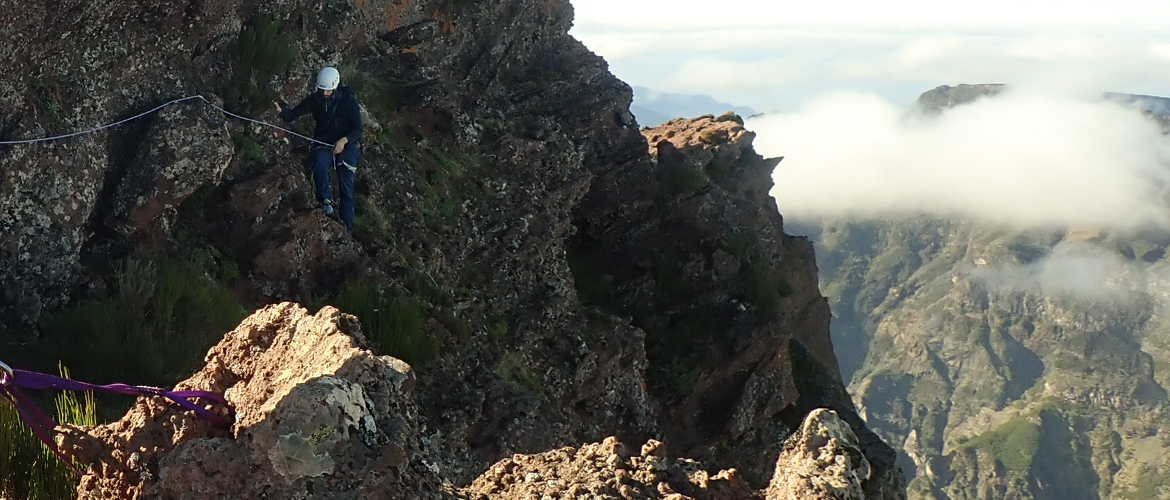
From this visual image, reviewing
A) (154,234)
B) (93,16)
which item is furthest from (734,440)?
(93,16)

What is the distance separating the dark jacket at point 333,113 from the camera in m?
13.9

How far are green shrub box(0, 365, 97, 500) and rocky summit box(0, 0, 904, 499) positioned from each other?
14.2 inches

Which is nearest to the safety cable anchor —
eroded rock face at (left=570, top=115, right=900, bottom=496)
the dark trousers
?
the dark trousers

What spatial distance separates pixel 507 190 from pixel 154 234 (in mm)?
8403

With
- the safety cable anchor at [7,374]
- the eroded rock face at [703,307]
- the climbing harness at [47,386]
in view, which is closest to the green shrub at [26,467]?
the climbing harness at [47,386]

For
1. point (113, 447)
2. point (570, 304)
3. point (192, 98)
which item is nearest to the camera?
point (113, 447)

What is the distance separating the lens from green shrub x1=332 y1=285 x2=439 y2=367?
12586 millimetres

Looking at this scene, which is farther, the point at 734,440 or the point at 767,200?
the point at 767,200

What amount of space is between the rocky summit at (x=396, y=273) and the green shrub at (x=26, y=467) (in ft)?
1.18

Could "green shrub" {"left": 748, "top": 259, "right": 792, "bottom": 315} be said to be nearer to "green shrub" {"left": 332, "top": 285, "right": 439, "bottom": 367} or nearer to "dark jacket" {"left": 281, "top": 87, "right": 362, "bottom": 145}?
"green shrub" {"left": 332, "top": 285, "right": 439, "bottom": 367}

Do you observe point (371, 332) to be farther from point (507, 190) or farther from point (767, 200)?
point (767, 200)

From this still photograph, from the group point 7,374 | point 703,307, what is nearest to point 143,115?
point 7,374

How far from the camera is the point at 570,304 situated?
711 inches

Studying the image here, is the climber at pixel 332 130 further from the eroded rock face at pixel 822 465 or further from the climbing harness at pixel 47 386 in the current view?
the eroded rock face at pixel 822 465
